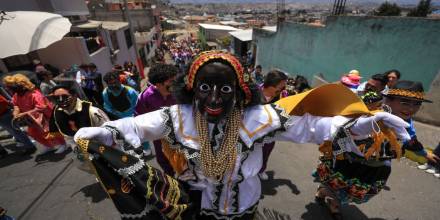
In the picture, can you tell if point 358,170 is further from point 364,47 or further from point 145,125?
point 364,47

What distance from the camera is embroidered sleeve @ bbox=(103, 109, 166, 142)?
1.50 metres

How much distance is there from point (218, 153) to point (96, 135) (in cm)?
82

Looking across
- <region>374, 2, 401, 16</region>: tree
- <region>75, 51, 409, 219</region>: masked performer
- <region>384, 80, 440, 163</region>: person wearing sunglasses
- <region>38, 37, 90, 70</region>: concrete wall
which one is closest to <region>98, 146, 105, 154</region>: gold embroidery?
<region>75, 51, 409, 219</region>: masked performer

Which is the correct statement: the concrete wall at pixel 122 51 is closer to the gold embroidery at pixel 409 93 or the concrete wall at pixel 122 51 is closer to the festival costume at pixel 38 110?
the festival costume at pixel 38 110

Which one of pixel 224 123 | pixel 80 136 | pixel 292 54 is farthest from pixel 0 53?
pixel 292 54

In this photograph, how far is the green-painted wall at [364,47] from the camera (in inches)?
206

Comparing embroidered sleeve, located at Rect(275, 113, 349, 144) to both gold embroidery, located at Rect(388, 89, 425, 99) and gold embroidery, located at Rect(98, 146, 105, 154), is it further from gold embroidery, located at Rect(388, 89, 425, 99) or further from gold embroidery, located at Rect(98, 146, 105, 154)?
gold embroidery, located at Rect(98, 146, 105, 154)

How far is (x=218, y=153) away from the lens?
1.53 m

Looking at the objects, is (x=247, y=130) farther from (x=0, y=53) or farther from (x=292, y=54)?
(x=292, y=54)

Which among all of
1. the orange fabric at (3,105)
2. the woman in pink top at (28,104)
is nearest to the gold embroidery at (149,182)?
the woman in pink top at (28,104)

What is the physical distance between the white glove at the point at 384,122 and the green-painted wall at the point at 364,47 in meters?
5.43

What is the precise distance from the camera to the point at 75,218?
114 inches

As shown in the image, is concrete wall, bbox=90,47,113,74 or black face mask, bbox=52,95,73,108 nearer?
black face mask, bbox=52,95,73,108

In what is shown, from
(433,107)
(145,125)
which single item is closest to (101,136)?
(145,125)
